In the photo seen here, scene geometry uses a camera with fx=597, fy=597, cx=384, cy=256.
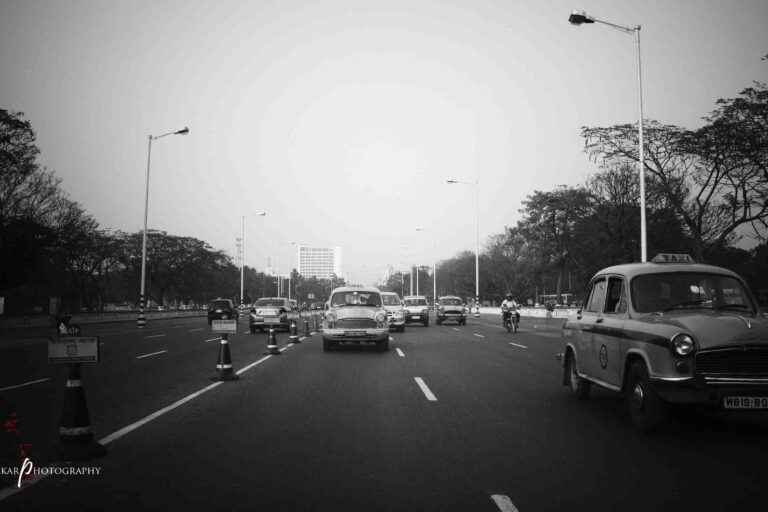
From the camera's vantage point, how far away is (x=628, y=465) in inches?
225

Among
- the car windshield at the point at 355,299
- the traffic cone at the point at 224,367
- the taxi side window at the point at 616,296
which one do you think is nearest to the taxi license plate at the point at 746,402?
the taxi side window at the point at 616,296

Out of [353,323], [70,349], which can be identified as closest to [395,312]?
[353,323]

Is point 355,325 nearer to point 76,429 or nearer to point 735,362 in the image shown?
point 76,429

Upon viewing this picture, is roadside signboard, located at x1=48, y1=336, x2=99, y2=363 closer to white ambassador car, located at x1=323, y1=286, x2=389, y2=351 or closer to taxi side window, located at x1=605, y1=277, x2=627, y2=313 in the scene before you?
taxi side window, located at x1=605, y1=277, x2=627, y2=313

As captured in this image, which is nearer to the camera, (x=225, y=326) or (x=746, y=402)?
(x=746, y=402)

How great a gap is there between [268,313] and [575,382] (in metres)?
19.8

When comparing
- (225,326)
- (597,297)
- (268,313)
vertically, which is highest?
(597,297)

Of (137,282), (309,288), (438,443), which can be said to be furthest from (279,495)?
(309,288)

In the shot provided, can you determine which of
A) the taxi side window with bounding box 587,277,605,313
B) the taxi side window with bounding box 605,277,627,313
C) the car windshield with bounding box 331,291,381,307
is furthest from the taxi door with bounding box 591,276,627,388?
the car windshield with bounding box 331,291,381,307

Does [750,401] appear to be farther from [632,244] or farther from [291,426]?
[632,244]

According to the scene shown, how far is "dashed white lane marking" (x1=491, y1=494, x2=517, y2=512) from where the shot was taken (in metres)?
4.55

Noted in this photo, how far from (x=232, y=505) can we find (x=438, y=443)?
104 inches

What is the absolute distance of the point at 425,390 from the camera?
10.4 metres

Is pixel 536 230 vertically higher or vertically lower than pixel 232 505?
higher
